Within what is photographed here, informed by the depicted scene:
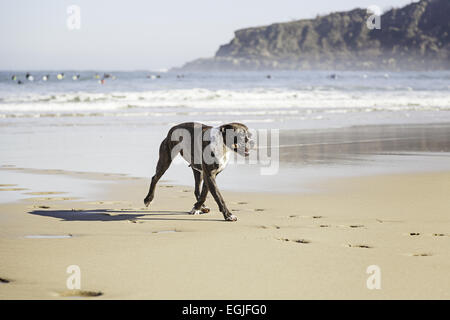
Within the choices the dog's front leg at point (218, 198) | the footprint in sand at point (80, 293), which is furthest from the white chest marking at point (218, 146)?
the footprint in sand at point (80, 293)

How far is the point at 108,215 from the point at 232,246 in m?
2.13

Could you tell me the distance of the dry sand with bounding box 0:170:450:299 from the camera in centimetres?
482

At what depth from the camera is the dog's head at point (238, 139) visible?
23.5 feet

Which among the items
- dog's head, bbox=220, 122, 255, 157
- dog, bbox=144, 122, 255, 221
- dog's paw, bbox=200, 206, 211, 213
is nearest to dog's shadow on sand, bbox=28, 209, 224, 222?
dog's paw, bbox=200, 206, 211, 213

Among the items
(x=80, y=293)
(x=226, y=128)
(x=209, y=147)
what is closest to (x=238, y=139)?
(x=226, y=128)

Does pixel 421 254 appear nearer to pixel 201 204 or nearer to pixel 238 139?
pixel 238 139

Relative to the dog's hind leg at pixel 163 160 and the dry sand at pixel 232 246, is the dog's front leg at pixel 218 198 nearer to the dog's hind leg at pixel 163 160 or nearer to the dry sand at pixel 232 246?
the dry sand at pixel 232 246

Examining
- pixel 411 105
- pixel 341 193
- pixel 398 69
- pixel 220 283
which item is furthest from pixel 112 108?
pixel 398 69

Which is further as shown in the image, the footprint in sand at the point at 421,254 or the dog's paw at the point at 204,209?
the dog's paw at the point at 204,209

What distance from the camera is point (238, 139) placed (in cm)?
718

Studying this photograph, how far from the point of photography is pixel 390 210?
26.2 ft
